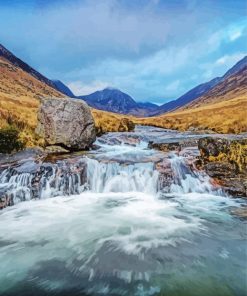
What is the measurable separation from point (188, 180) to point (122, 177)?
3671 mm

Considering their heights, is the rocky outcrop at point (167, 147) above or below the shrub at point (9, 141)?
below

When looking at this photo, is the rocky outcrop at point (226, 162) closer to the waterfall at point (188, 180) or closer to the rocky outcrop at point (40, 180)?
the waterfall at point (188, 180)

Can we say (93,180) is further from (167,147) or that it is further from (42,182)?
(167,147)

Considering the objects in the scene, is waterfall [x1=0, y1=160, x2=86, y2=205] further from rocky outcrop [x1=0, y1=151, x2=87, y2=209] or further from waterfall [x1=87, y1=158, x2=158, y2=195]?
waterfall [x1=87, y1=158, x2=158, y2=195]

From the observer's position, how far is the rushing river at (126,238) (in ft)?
31.2

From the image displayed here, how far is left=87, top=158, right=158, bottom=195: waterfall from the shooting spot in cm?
1981

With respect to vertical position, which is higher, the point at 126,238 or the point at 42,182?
the point at 42,182

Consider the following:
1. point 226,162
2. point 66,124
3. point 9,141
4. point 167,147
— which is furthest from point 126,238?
point 167,147

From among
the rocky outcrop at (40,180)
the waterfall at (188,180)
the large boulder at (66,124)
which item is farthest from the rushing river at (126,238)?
the large boulder at (66,124)

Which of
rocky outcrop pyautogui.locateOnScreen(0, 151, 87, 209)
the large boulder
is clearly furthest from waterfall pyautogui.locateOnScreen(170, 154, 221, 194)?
the large boulder

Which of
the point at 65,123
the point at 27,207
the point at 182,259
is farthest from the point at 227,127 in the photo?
the point at 182,259

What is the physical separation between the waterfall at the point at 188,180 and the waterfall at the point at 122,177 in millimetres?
1136

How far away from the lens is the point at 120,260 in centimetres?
1089

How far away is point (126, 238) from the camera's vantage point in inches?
508
